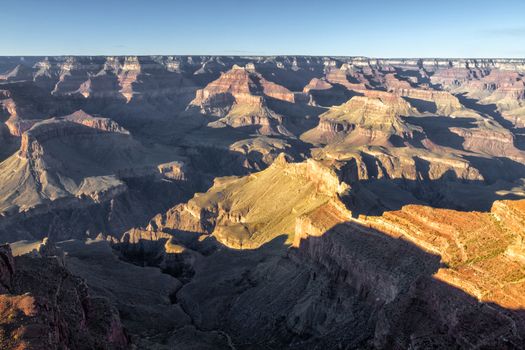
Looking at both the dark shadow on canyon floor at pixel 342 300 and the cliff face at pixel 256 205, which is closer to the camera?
the dark shadow on canyon floor at pixel 342 300

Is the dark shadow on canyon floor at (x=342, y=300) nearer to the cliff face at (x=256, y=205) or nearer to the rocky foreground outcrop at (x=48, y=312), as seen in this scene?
the cliff face at (x=256, y=205)

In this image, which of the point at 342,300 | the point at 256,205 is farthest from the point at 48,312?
the point at 256,205

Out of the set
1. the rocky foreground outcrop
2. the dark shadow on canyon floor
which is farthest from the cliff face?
the rocky foreground outcrop

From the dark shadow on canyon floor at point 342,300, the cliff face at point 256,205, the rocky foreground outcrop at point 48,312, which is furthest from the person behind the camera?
the cliff face at point 256,205

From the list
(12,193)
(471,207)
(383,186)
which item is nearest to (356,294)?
(383,186)

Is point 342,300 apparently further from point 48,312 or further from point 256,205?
point 256,205

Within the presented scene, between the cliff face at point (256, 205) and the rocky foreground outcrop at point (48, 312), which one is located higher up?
the rocky foreground outcrop at point (48, 312)

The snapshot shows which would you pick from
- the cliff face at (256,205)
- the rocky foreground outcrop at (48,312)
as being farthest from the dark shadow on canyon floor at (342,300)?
the rocky foreground outcrop at (48,312)

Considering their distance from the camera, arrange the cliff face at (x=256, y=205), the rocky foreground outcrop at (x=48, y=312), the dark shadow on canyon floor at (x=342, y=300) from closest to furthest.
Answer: the rocky foreground outcrop at (x=48, y=312) → the dark shadow on canyon floor at (x=342, y=300) → the cliff face at (x=256, y=205)

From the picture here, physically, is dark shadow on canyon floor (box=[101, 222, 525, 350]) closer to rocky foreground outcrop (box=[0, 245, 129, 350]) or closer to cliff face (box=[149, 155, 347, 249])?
cliff face (box=[149, 155, 347, 249])
